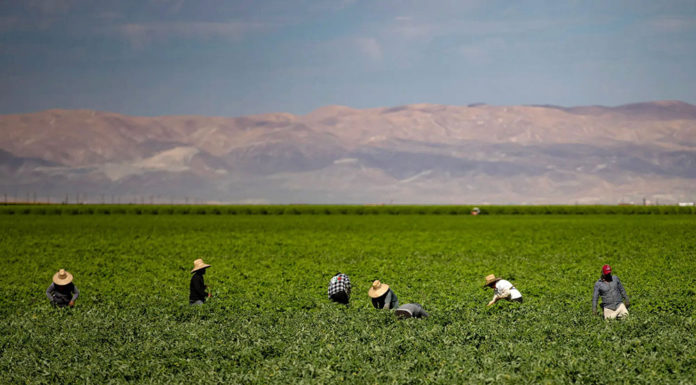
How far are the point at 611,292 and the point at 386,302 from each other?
5.54m

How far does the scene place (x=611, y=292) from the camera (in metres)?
16.8

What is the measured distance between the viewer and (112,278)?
29.4 metres

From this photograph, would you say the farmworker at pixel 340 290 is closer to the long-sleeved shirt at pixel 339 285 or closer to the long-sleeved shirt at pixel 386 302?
the long-sleeved shirt at pixel 339 285

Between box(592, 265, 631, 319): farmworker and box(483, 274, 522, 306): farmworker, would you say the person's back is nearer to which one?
box(483, 274, 522, 306): farmworker

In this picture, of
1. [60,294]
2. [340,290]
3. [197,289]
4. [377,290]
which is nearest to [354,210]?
[197,289]

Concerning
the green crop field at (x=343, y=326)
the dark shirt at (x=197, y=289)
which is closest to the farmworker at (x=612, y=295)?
the green crop field at (x=343, y=326)

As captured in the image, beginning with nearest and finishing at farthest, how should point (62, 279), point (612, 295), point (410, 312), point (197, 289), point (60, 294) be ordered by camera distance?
point (612, 295), point (410, 312), point (62, 279), point (60, 294), point (197, 289)

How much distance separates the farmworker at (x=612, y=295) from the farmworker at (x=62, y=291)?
14.2m

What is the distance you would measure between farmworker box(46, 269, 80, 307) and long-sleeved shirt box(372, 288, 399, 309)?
8.64 metres

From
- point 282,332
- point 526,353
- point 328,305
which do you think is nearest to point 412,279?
point 328,305

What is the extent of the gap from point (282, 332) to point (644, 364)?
763cm

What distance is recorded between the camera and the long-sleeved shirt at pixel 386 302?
58.1ft

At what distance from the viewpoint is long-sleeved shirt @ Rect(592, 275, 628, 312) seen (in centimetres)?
1675

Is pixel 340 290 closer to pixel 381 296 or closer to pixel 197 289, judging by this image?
pixel 381 296
